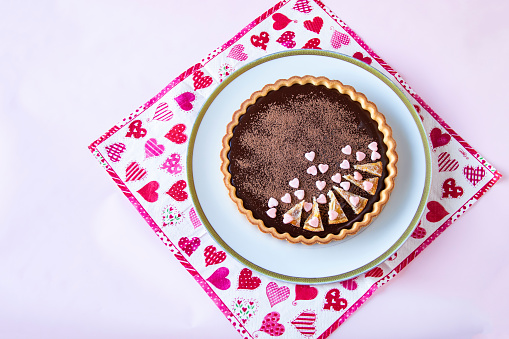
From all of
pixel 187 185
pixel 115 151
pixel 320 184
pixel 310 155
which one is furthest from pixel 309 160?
pixel 115 151

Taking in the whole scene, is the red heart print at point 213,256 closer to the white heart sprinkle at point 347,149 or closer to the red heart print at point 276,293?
the red heart print at point 276,293

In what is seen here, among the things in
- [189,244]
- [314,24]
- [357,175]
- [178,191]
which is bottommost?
[357,175]

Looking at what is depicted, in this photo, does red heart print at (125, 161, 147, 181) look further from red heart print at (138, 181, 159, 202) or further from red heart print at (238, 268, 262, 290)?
red heart print at (238, 268, 262, 290)

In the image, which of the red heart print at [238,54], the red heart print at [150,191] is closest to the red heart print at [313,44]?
the red heart print at [238,54]

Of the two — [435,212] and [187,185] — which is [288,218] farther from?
[435,212]

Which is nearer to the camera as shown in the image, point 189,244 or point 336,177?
point 336,177
